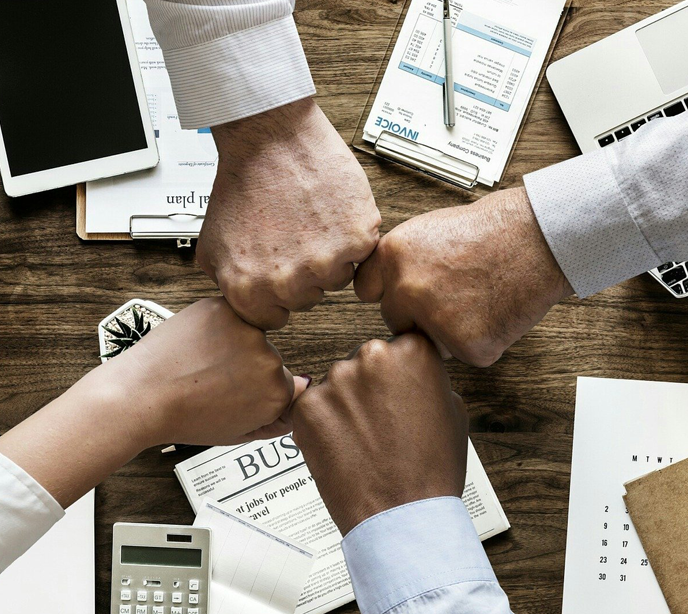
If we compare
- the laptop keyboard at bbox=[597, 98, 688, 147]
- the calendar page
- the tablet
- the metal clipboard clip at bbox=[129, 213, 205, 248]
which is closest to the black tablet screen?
the tablet

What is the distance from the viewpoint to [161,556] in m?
0.98

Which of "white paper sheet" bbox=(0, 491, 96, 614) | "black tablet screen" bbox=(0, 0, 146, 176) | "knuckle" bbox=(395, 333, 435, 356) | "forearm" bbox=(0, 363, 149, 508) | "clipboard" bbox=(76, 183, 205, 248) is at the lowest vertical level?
"white paper sheet" bbox=(0, 491, 96, 614)

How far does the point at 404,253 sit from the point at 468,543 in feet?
1.07

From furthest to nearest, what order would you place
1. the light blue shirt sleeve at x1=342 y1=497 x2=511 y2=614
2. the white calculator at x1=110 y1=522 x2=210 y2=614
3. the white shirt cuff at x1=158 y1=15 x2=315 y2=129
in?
A: the white calculator at x1=110 y1=522 x2=210 y2=614 < the white shirt cuff at x1=158 y1=15 x2=315 y2=129 < the light blue shirt sleeve at x1=342 y1=497 x2=511 y2=614

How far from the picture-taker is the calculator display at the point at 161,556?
3.20 ft

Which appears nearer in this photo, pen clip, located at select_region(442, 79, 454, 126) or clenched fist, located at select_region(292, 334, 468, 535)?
clenched fist, located at select_region(292, 334, 468, 535)

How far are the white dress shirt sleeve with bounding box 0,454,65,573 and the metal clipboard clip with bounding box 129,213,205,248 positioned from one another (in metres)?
0.37

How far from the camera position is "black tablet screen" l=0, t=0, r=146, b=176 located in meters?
1.01

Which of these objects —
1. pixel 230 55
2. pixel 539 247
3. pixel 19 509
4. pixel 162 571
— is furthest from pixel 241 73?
pixel 162 571

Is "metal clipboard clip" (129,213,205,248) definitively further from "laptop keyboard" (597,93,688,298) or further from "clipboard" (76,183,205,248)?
"laptop keyboard" (597,93,688,298)

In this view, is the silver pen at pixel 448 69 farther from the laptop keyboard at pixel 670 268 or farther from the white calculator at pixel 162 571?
the white calculator at pixel 162 571

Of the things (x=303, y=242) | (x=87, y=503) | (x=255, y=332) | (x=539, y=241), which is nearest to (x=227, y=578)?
(x=87, y=503)

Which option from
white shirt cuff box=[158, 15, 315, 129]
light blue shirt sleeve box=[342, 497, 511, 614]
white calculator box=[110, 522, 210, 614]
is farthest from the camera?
white calculator box=[110, 522, 210, 614]

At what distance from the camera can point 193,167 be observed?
1.05m
